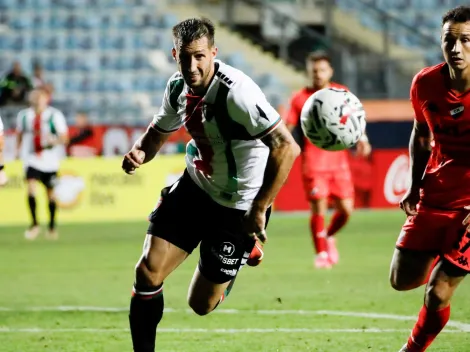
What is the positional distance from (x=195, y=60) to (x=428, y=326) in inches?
76.2

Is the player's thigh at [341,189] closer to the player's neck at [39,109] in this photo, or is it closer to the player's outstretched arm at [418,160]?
the player's outstretched arm at [418,160]

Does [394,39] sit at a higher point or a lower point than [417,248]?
lower

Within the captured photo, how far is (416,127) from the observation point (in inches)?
246

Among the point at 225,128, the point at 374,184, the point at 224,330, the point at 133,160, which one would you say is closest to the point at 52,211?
the point at 374,184

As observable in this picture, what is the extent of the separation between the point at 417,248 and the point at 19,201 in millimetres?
12850

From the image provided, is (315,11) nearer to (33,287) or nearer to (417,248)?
(33,287)

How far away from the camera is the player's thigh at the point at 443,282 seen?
19.1ft

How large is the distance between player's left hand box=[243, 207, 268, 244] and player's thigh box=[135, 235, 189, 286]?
1.79 feet

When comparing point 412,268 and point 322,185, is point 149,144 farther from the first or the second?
point 322,185

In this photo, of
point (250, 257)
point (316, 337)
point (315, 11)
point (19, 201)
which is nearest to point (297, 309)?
point (316, 337)

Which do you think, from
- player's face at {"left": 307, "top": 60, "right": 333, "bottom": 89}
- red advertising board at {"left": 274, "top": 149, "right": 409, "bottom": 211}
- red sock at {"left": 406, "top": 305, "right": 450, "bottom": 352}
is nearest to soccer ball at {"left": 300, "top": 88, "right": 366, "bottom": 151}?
red sock at {"left": 406, "top": 305, "right": 450, "bottom": 352}

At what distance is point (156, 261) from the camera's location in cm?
583

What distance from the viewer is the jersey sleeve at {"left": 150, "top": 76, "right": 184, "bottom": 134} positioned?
600cm

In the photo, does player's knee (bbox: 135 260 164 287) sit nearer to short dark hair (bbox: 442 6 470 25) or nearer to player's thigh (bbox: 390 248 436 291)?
player's thigh (bbox: 390 248 436 291)
